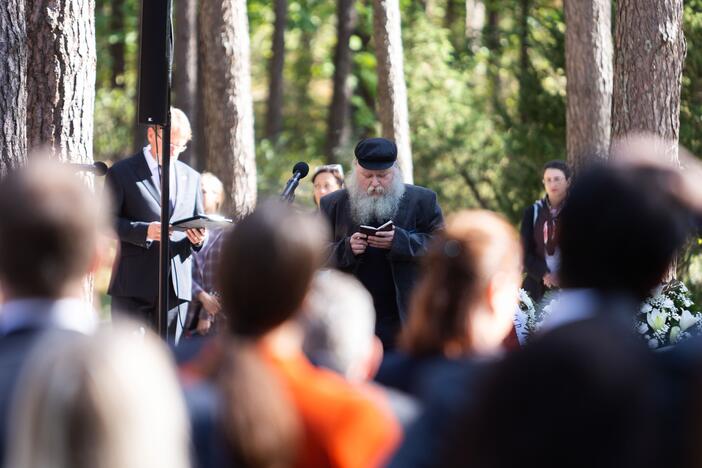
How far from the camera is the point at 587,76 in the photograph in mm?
13469

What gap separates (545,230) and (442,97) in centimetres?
997

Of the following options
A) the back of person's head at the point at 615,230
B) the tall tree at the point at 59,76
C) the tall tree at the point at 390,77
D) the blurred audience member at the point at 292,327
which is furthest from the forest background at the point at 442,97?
the blurred audience member at the point at 292,327

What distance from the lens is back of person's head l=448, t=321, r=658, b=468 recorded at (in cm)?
217

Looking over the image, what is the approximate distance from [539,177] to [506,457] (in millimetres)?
14200

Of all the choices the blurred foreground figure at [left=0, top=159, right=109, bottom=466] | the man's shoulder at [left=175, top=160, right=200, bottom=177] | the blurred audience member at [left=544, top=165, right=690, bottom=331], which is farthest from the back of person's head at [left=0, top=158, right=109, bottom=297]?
the man's shoulder at [left=175, top=160, right=200, bottom=177]

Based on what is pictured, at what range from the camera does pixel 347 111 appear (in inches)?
939

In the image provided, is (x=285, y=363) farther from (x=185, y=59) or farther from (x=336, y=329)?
(x=185, y=59)

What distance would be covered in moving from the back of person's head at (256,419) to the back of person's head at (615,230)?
0.70m

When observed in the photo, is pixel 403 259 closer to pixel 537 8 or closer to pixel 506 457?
pixel 506 457

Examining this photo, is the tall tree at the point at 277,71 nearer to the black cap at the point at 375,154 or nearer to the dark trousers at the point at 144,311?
the dark trousers at the point at 144,311

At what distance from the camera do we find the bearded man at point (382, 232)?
24.3ft

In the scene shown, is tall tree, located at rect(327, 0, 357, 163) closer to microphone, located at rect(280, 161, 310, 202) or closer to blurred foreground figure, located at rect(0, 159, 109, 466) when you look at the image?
microphone, located at rect(280, 161, 310, 202)

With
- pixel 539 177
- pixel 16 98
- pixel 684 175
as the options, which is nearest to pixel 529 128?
pixel 539 177

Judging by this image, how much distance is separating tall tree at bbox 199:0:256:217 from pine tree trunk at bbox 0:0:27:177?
603 cm
